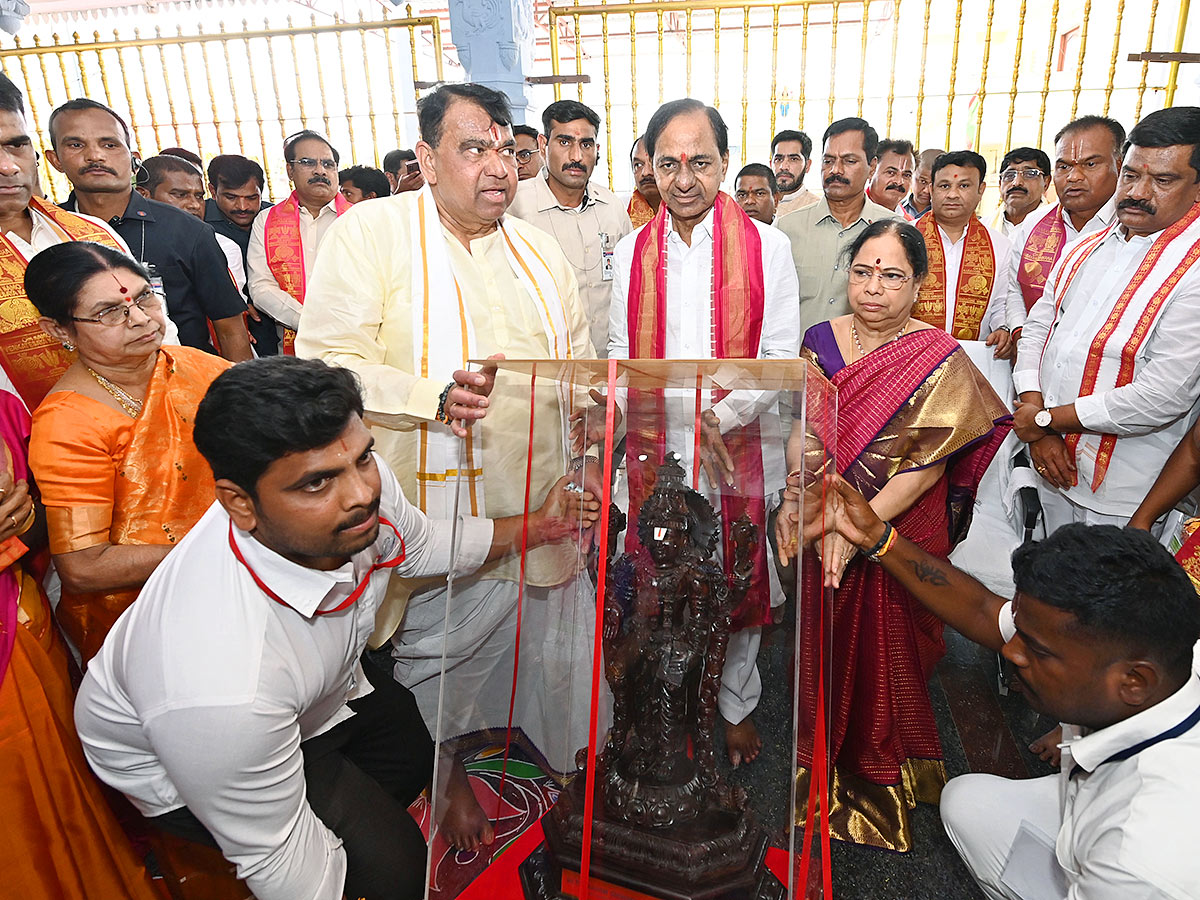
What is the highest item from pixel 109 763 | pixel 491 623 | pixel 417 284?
pixel 417 284

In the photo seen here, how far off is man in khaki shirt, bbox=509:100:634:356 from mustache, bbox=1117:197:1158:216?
6.81 feet

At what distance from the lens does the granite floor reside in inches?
57.5

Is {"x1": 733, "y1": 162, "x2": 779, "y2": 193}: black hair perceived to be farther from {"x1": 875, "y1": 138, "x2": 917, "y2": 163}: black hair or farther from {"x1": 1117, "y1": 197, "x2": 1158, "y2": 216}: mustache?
{"x1": 1117, "y1": 197, "x2": 1158, "y2": 216}: mustache

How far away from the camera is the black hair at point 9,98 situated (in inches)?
94.7

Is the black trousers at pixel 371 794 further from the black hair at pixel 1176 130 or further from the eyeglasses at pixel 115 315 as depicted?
the black hair at pixel 1176 130

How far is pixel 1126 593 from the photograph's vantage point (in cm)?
129

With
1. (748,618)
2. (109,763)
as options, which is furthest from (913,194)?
(109,763)

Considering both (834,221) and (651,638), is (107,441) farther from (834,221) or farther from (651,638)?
(834,221)

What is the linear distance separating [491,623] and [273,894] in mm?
656

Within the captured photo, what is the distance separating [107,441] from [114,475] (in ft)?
0.28

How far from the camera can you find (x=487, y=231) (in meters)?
2.27

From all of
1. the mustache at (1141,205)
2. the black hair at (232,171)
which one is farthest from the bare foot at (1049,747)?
the black hair at (232,171)

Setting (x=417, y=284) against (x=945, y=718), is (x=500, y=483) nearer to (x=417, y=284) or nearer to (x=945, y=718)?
(x=417, y=284)

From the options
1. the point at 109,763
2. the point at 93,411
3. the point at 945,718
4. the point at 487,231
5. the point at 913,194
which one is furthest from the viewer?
the point at 913,194
